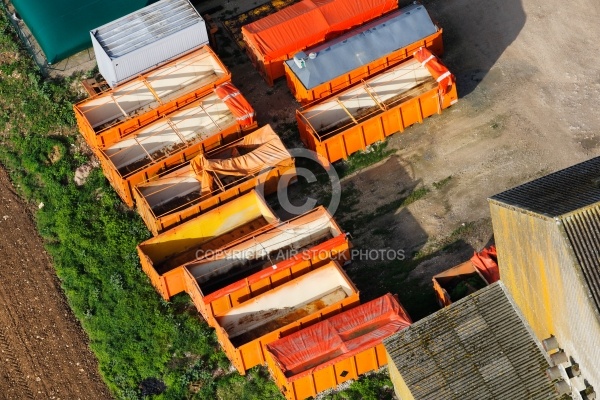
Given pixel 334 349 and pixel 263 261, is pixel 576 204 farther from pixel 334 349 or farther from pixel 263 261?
pixel 263 261

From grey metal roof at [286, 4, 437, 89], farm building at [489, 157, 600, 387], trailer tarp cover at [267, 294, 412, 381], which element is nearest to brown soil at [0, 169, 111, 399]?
trailer tarp cover at [267, 294, 412, 381]

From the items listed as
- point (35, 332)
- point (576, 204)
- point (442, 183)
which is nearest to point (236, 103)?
point (442, 183)

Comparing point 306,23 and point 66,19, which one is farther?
point 66,19

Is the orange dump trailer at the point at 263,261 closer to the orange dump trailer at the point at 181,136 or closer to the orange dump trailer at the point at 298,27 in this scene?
the orange dump trailer at the point at 181,136

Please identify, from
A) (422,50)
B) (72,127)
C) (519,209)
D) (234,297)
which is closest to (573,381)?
(519,209)

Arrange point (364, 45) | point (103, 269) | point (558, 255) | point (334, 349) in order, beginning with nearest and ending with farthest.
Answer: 1. point (558, 255)
2. point (334, 349)
3. point (103, 269)
4. point (364, 45)

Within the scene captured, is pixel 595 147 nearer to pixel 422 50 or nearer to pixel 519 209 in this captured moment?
pixel 422 50

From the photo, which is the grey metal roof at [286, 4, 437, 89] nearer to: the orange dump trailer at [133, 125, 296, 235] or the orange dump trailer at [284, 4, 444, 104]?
the orange dump trailer at [284, 4, 444, 104]
